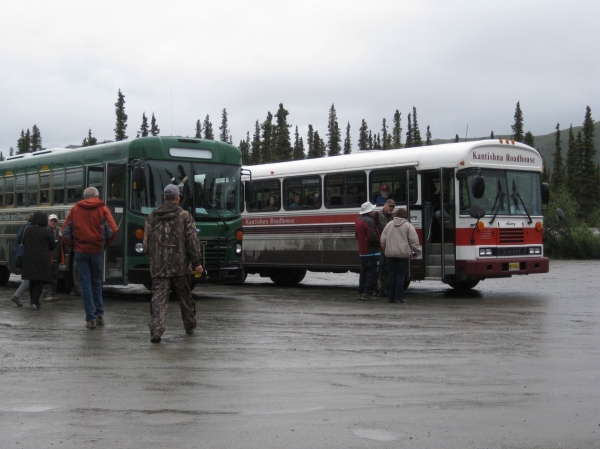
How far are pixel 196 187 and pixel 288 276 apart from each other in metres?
6.61

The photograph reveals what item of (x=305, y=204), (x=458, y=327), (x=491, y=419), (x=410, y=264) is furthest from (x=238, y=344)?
(x=305, y=204)

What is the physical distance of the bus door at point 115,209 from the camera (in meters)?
18.5

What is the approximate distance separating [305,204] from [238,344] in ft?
38.8

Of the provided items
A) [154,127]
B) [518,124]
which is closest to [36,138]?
[154,127]

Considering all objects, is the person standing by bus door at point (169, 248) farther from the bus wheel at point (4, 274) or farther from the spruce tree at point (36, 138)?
the spruce tree at point (36, 138)

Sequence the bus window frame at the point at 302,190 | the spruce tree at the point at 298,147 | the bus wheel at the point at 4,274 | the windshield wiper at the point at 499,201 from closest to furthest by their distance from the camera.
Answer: the windshield wiper at the point at 499,201 < the bus window frame at the point at 302,190 < the bus wheel at the point at 4,274 < the spruce tree at the point at 298,147

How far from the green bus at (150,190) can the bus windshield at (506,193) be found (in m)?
4.69

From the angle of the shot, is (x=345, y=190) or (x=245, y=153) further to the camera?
(x=245, y=153)

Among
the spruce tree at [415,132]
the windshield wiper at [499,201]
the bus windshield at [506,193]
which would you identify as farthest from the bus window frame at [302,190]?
the spruce tree at [415,132]

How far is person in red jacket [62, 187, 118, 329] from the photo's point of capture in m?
13.1

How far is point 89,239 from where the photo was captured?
13109 millimetres

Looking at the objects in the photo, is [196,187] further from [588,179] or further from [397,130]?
[397,130]

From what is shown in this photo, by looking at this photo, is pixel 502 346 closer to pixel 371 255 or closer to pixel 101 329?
pixel 101 329

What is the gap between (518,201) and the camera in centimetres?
1986
